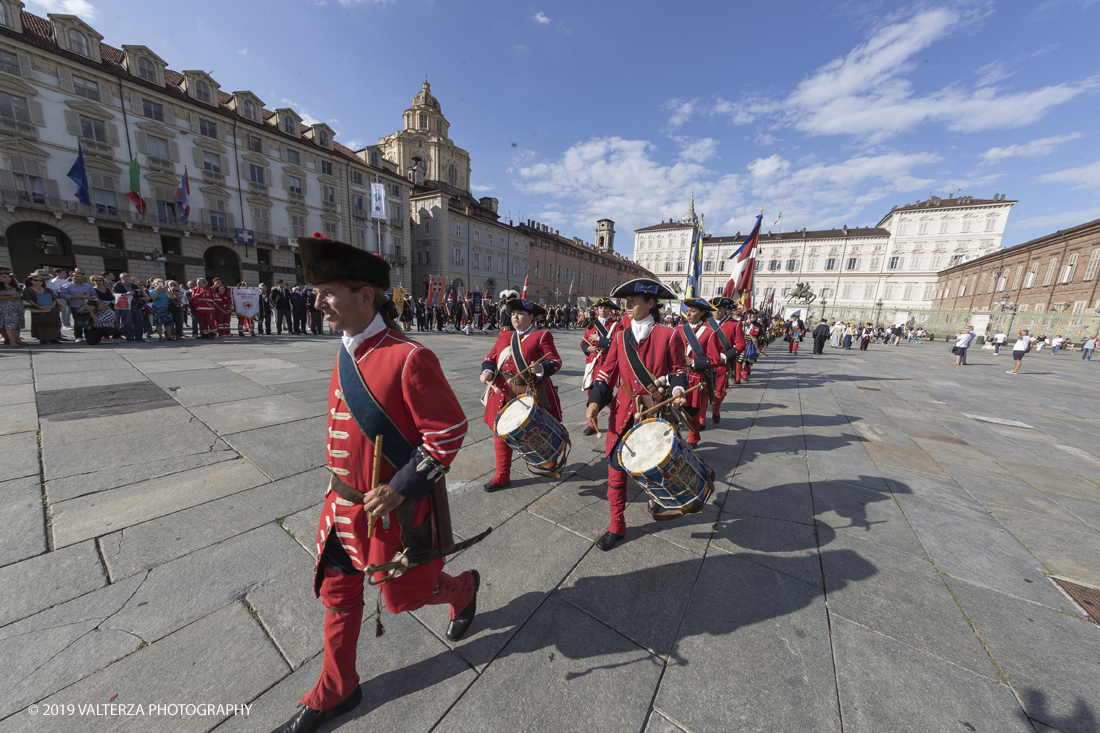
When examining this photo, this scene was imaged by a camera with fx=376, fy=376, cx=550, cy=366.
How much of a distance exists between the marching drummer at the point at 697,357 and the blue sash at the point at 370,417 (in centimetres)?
225

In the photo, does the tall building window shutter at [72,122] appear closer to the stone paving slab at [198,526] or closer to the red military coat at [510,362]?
the stone paving slab at [198,526]

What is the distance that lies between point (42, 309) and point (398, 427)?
40.3 feet

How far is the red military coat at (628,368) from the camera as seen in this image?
2.99 metres

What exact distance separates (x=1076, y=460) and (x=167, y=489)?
33.6 feet

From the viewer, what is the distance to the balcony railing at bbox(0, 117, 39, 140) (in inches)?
770

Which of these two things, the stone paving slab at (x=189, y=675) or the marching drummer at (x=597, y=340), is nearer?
the stone paving slab at (x=189, y=675)

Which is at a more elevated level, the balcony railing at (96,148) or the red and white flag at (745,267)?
the balcony railing at (96,148)

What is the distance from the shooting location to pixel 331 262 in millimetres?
1536

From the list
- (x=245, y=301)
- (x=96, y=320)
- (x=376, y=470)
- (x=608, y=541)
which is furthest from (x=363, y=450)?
(x=245, y=301)

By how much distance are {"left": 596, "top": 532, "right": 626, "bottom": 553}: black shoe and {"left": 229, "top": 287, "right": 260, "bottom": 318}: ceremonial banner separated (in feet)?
46.3

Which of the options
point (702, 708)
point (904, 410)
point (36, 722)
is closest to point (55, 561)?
point (36, 722)

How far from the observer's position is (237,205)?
27.2 m

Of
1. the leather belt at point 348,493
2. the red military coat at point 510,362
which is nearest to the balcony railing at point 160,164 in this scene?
the red military coat at point 510,362

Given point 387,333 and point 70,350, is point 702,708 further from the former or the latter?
point 70,350
